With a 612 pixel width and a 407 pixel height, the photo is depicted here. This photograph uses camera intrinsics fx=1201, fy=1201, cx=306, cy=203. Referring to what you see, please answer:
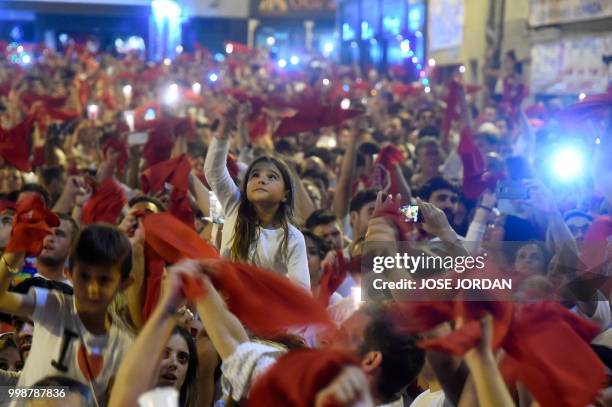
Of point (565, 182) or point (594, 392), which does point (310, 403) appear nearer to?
point (594, 392)

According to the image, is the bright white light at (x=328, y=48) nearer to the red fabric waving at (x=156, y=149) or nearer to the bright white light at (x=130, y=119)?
the bright white light at (x=130, y=119)

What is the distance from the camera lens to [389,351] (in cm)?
332

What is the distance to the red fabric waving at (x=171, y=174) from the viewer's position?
745cm

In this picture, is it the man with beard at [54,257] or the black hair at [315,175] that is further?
the black hair at [315,175]

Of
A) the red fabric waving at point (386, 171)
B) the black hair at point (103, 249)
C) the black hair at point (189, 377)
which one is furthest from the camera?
the red fabric waving at point (386, 171)

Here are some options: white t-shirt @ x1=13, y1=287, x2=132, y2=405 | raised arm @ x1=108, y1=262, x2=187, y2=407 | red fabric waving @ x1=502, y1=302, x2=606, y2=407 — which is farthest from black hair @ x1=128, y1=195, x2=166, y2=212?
red fabric waving @ x1=502, y1=302, x2=606, y2=407

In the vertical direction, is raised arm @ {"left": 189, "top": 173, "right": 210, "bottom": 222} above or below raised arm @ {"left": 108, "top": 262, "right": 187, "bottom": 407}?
below

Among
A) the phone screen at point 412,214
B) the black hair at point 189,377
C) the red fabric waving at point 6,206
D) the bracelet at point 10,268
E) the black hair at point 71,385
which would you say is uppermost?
the phone screen at point 412,214

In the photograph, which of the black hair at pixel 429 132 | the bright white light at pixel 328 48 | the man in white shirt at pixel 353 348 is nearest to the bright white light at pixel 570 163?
the black hair at pixel 429 132

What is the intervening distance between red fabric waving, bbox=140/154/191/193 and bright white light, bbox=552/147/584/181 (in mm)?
2651

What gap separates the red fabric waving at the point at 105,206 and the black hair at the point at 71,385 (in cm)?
311

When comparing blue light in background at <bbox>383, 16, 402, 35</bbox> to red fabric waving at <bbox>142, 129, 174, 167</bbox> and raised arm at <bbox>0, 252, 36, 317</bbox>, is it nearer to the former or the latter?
red fabric waving at <bbox>142, 129, 174, 167</bbox>

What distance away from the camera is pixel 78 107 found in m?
17.4

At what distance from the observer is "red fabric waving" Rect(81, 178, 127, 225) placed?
6875mm
